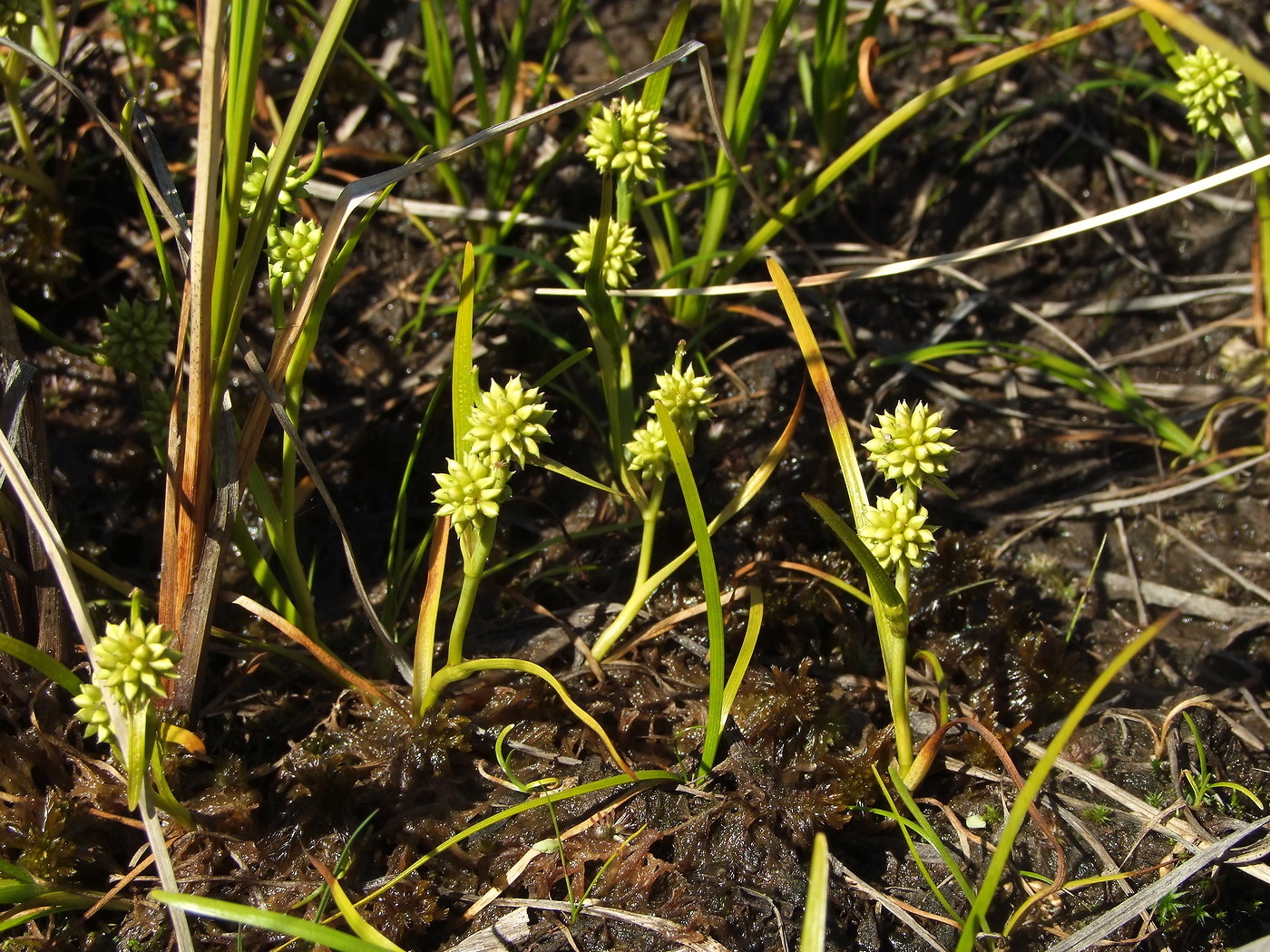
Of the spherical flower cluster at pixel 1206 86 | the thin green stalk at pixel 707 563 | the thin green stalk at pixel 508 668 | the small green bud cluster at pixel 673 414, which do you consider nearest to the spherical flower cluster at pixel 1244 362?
the spherical flower cluster at pixel 1206 86

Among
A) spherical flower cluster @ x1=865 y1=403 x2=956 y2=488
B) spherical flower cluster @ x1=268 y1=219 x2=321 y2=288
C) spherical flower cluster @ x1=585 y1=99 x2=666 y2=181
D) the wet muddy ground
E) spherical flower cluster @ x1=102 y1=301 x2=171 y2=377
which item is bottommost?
the wet muddy ground

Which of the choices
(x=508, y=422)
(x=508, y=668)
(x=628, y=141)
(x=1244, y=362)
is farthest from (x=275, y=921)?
(x=1244, y=362)

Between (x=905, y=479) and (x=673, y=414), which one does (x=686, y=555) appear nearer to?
(x=673, y=414)

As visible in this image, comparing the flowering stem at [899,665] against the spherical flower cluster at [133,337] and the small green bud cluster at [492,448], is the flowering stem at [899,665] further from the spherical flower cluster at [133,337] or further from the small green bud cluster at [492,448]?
the spherical flower cluster at [133,337]

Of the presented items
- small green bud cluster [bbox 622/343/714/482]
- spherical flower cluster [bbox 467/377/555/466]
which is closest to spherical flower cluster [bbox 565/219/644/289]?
small green bud cluster [bbox 622/343/714/482]

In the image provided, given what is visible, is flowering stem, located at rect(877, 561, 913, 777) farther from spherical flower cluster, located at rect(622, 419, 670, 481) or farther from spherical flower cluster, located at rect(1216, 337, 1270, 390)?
spherical flower cluster, located at rect(1216, 337, 1270, 390)
